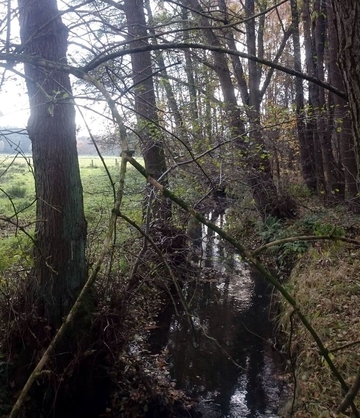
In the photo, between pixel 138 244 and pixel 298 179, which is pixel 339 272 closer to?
pixel 138 244

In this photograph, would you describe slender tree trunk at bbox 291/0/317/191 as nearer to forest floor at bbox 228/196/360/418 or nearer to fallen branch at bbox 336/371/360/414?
forest floor at bbox 228/196/360/418

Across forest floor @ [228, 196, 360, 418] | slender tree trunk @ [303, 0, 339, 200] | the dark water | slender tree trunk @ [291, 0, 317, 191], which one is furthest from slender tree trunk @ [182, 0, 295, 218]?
the dark water

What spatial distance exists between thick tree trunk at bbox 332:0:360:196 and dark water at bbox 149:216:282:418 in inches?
95.0

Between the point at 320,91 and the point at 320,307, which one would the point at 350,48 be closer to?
the point at 320,307

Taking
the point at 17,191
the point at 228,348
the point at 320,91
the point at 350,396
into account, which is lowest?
the point at 228,348

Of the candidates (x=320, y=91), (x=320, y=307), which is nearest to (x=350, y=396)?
(x=320, y=307)

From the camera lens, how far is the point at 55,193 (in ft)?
14.7

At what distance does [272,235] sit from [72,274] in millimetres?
6974

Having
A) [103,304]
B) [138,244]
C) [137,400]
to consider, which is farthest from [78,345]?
[138,244]

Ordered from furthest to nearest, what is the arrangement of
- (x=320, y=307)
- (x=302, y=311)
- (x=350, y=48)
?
(x=302, y=311) < (x=320, y=307) < (x=350, y=48)

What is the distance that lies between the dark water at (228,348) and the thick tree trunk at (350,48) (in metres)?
2.41

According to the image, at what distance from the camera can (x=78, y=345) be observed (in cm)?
453

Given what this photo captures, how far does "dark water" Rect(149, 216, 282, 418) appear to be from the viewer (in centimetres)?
527

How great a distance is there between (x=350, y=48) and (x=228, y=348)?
5.30 metres
